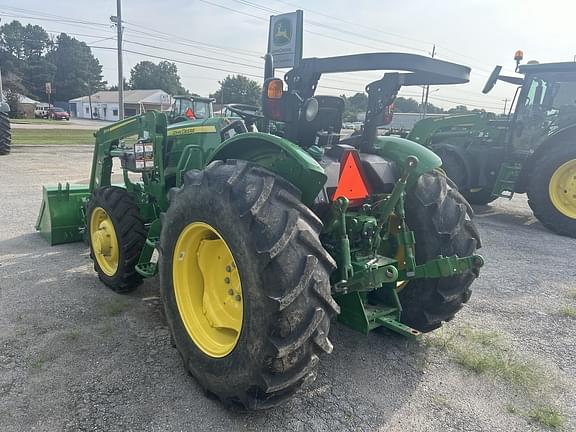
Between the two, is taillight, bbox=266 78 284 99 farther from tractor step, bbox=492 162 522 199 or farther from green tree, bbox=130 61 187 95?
green tree, bbox=130 61 187 95

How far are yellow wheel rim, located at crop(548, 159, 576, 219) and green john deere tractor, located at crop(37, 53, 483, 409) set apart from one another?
4.90 m

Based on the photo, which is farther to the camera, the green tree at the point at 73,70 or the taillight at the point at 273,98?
the green tree at the point at 73,70

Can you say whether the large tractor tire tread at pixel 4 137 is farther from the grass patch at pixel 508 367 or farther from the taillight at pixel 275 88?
the grass patch at pixel 508 367

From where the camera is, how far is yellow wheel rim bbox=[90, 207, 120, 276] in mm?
4016

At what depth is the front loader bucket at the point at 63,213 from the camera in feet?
16.8

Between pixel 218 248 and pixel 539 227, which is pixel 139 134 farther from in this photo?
pixel 539 227

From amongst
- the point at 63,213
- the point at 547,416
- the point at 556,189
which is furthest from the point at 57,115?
the point at 547,416

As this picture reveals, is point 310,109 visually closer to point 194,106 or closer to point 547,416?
point 547,416

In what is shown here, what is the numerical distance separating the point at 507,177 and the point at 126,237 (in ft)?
21.4

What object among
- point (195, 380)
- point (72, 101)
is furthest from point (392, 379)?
point (72, 101)

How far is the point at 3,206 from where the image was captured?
696 cm

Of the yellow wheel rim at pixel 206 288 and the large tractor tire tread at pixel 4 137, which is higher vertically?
the yellow wheel rim at pixel 206 288

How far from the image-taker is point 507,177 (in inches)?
302

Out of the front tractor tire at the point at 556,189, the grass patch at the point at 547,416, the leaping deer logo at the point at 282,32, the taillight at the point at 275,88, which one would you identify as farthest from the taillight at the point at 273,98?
the leaping deer logo at the point at 282,32
